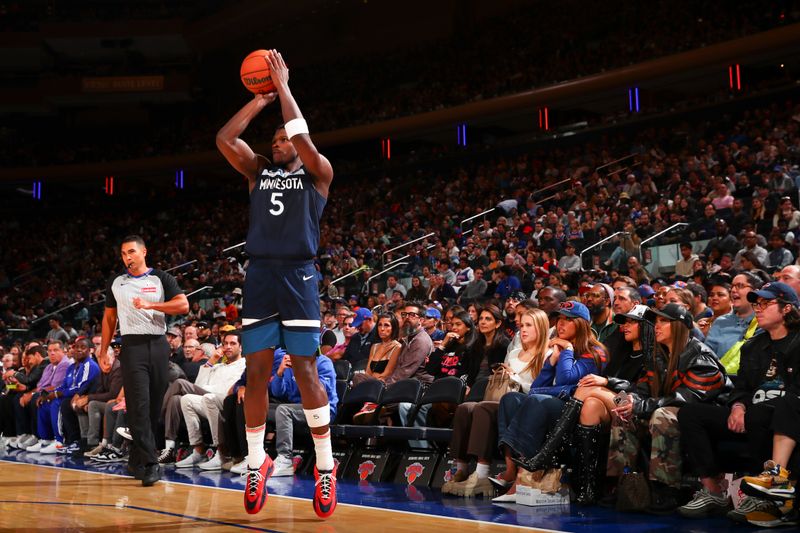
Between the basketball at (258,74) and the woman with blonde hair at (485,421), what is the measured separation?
262cm

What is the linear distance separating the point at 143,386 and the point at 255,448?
214 centimetres

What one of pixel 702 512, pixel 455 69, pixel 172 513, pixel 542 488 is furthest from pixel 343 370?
pixel 455 69

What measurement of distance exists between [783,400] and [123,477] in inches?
188

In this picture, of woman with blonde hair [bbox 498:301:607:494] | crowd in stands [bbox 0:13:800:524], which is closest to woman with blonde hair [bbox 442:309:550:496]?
crowd in stands [bbox 0:13:800:524]

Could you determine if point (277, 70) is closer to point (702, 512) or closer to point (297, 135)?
point (297, 135)

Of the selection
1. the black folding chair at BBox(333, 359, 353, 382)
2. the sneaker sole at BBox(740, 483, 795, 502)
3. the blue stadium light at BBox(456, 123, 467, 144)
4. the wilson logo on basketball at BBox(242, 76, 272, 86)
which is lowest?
the sneaker sole at BBox(740, 483, 795, 502)

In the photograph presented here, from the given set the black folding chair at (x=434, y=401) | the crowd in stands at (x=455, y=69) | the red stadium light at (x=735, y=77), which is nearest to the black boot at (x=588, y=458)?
the black folding chair at (x=434, y=401)

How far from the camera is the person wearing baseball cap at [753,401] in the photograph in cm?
436

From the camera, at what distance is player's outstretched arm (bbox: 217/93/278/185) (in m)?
4.09

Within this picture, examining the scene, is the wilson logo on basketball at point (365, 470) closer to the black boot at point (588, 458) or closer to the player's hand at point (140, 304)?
the black boot at point (588, 458)

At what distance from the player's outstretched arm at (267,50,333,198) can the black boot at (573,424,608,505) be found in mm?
2196

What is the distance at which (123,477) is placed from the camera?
21.4 ft

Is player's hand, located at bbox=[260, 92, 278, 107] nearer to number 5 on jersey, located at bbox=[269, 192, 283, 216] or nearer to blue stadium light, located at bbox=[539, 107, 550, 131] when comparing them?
number 5 on jersey, located at bbox=[269, 192, 283, 216]

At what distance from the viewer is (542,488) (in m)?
5.01
